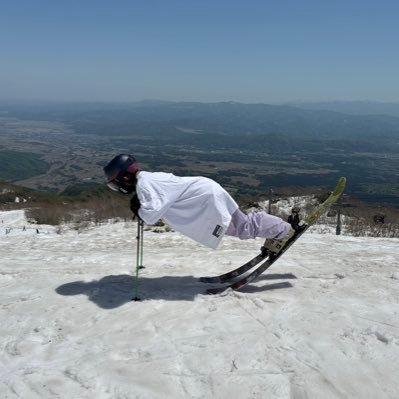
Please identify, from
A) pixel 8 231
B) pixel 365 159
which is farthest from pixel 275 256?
pixel 365 159

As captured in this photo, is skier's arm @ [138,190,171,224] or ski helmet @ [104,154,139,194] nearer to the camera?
skier's arm @ [138,190,171,224]

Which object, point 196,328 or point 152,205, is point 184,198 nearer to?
point 152,205

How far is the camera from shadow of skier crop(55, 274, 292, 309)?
24.5 feet

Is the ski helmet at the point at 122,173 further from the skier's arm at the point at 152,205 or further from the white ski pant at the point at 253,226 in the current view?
the white ski pant at the point at 253,226

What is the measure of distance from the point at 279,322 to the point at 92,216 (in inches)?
500

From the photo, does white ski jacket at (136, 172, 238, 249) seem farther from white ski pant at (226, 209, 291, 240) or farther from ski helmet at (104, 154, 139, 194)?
white ski pant at (226, 209, 291, 240)

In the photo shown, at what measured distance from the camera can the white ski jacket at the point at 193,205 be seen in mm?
7242

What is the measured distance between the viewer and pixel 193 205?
7328 mm

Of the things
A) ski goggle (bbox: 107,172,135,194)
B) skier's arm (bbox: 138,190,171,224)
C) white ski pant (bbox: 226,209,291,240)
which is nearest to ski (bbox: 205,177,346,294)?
white ski pant (bbox: 226,209,291,240)

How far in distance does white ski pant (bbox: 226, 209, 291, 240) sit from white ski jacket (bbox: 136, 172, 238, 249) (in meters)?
0.31

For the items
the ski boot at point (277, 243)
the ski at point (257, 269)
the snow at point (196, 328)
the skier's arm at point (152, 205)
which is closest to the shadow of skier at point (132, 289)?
the snow at point (196, 328)

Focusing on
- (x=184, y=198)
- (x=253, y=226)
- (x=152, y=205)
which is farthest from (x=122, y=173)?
(x=253, y=226)

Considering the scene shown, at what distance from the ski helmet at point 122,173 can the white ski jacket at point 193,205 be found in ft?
0.50

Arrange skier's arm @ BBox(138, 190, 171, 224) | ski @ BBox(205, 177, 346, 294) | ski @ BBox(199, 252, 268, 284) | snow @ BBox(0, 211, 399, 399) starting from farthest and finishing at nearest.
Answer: ski @ BBox(199, 252, 268, 284)
ski @ BBox(205, 177, 346, 294)
skier's arm @ BBox(138, 190, 171, 224)
snow @ BBox(0, 211, 399, 399)
